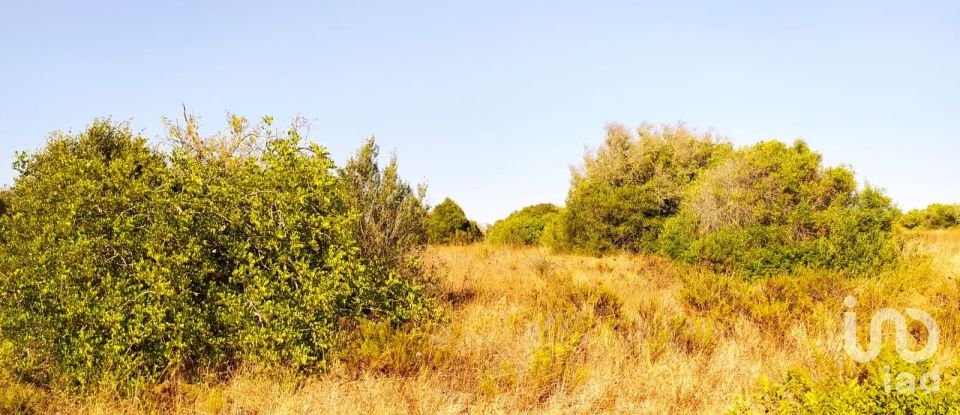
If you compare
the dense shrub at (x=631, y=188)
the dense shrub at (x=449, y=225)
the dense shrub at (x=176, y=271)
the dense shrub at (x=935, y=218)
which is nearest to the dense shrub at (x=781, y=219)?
the dense shrub at (x=631, y=188)

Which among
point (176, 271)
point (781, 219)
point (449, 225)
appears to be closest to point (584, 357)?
point (176, 271)

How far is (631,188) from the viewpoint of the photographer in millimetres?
17656

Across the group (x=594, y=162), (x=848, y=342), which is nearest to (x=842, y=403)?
(x=848, y=342)

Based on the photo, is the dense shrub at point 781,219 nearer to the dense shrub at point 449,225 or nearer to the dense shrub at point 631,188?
the dense shrub at point 631,188

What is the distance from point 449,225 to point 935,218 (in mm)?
28675

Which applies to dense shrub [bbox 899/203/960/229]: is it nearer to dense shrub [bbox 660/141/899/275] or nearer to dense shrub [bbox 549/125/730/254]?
dense shrub [bbox 549/125/730/254]

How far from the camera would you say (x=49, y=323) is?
4301 mm

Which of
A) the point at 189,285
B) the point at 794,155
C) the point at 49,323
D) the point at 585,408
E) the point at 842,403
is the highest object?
the point at 794,155

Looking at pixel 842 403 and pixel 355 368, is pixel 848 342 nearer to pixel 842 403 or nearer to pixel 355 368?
pixel 842 403

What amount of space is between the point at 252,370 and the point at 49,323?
160cm

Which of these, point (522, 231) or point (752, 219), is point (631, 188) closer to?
point (752, 219)

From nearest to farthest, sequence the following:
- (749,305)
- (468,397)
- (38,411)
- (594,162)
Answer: (38,411) < (468,397) < (749,305) < (594,162)

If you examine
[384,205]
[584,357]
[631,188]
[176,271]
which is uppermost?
[631,188]

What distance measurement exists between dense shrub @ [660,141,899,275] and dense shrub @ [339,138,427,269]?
20.6 ft
